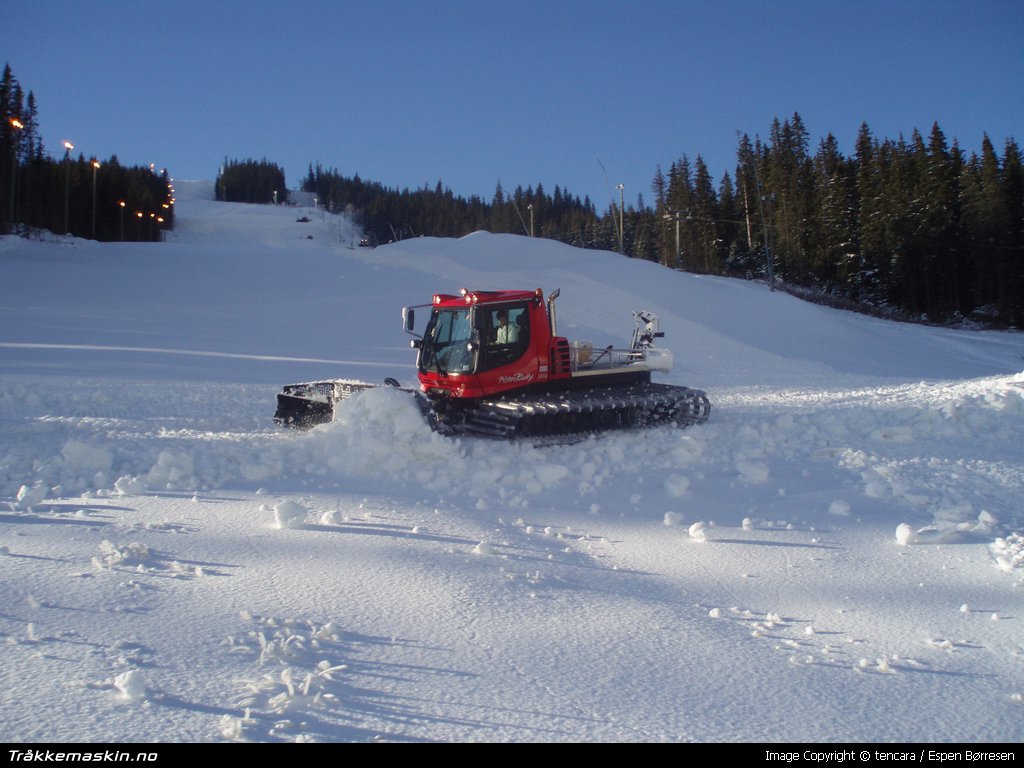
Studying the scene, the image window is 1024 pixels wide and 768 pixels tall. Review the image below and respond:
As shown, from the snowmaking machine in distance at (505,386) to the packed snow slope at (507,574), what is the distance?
496 mm

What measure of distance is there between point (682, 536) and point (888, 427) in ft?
17.6

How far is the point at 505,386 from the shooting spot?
35.6ft

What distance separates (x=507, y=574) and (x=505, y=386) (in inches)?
232

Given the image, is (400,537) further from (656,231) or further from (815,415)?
(656,231)

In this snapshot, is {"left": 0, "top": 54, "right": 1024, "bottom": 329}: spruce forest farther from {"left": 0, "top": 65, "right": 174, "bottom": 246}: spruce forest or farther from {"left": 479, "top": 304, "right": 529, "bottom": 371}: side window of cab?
{"left": 479, "top": 304, "right": 529, "bottom": 371}: side window of cab

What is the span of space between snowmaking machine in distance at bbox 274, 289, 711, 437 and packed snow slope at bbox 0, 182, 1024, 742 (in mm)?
496

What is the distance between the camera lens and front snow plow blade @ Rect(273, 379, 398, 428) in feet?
34.9

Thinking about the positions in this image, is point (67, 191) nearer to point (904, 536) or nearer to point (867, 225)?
point (867, 225)

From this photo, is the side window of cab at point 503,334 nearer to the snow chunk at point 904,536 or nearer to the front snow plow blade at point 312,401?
the front snow plow blade at point 312,401

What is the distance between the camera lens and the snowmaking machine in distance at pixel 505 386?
→ 10.3 m

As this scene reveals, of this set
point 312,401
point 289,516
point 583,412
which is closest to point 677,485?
point 583,412

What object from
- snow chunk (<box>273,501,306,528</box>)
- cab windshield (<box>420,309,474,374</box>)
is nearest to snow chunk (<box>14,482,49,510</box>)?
snow chunk (<box>273,501,306,528</box>)

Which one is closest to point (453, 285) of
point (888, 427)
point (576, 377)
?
point (576, 377)

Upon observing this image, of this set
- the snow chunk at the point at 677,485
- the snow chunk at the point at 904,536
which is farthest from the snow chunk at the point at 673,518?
the snow chunk at the point at 904,536
